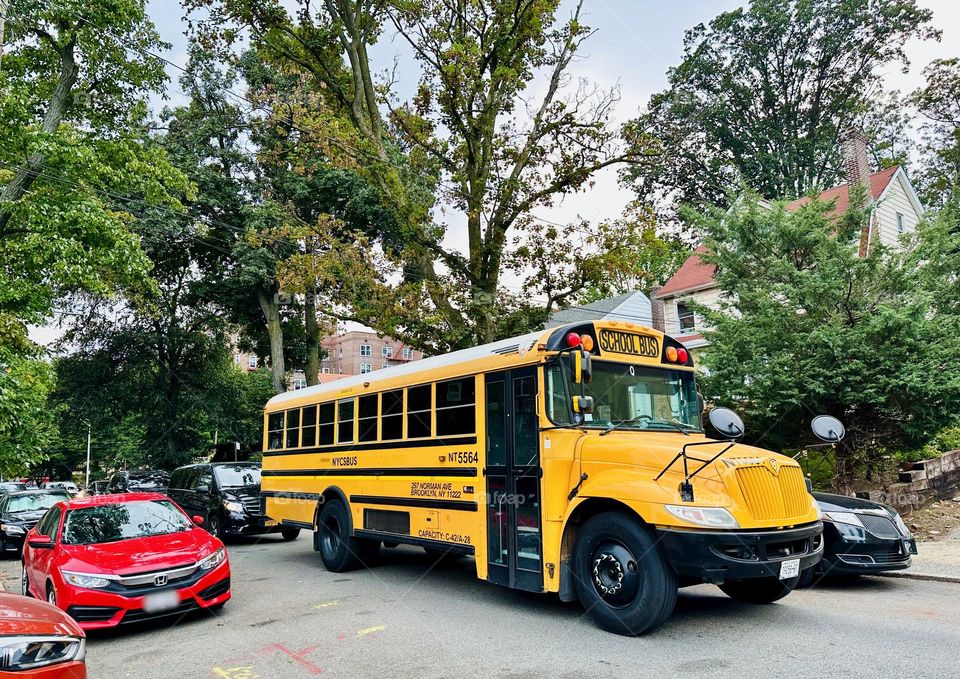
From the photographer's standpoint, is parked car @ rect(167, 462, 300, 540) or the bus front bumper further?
parked car @ rect(167, 462, 300, 540)

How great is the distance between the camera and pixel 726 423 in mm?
6293

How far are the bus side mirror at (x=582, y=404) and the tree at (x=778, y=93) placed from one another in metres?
32.7

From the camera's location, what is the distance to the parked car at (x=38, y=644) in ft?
12.8

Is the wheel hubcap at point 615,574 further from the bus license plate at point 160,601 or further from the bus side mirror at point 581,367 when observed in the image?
the bus license plate at point 160,601

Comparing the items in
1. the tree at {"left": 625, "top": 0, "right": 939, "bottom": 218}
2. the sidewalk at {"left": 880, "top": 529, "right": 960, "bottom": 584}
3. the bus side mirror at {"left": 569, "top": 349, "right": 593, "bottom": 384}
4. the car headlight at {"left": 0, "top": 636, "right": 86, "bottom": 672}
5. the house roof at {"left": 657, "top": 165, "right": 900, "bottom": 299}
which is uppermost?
the tree at {"left": 625, "top": 0, "right": 939, "bottom": 218}

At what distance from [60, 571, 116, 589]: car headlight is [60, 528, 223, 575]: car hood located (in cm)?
6

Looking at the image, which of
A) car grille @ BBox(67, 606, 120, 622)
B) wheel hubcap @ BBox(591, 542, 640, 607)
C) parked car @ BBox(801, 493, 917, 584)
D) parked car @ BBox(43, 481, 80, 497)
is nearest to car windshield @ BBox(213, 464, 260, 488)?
parked car @ BBox(43, 481, 80, 497)

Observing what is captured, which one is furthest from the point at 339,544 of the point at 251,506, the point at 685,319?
the point at 685,319

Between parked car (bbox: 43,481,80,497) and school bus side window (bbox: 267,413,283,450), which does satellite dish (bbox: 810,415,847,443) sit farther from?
parked car (bbox: 43,481,80,497)

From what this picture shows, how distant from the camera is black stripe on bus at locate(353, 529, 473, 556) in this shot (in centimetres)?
788

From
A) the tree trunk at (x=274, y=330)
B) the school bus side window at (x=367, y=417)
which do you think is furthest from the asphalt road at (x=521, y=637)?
the tree trunk at (x=274, y=330)

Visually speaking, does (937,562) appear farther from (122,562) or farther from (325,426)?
(122,562)

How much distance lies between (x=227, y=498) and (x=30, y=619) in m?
10.5

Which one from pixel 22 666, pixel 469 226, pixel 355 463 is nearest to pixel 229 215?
pixel 469 226
